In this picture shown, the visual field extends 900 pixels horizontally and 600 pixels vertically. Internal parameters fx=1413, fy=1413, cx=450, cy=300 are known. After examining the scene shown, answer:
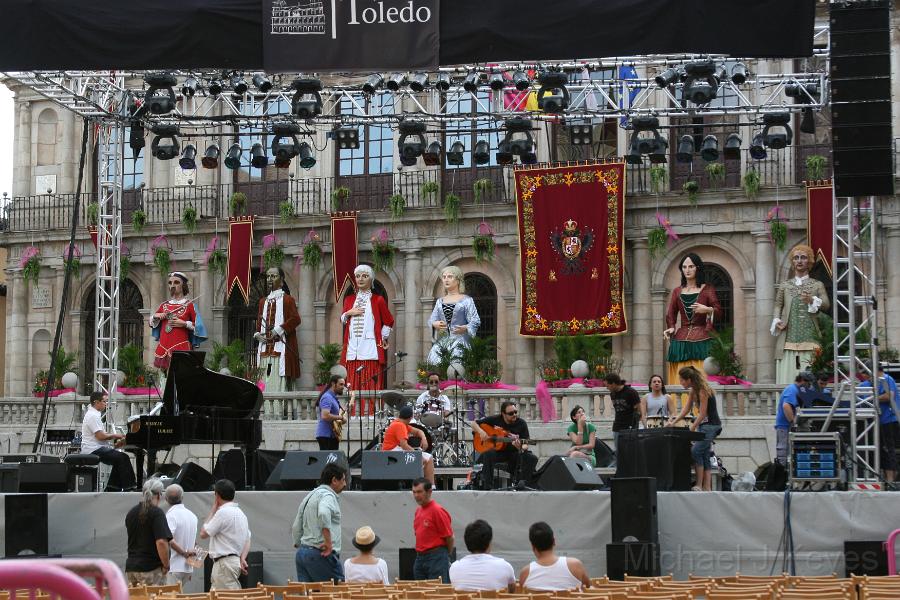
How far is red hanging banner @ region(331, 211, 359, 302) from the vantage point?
29.2 m

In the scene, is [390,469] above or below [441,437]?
below

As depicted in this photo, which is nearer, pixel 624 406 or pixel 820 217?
pixel 624 406

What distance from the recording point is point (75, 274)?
1241 inches

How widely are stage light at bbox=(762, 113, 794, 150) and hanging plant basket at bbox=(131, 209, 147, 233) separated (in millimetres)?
14647

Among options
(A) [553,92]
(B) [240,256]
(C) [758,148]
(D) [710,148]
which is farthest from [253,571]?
(B) [240,256]

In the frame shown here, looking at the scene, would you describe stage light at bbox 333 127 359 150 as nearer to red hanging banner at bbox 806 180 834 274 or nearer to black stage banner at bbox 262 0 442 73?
black stage banner at bbox 262 0 442 73

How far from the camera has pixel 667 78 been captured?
20531 millimetres

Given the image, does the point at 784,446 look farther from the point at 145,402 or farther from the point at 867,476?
the point at 145,402

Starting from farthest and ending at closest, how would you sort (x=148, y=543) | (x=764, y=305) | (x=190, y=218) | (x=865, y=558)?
(x=190, y=218), (x=764, y=305), (x=865, y=558), (x=148, y=543)

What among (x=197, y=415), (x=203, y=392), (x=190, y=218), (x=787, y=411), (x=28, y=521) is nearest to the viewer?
(x=28, y=521)

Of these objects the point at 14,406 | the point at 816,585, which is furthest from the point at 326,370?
the point at 816,585

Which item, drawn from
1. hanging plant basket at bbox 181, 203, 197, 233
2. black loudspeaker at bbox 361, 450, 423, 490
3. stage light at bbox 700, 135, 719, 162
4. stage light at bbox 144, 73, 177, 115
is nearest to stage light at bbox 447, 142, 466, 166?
stage light at bbox 700, 135, 719, 162

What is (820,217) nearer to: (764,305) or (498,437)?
(764,305)

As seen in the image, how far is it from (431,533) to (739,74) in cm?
1071
